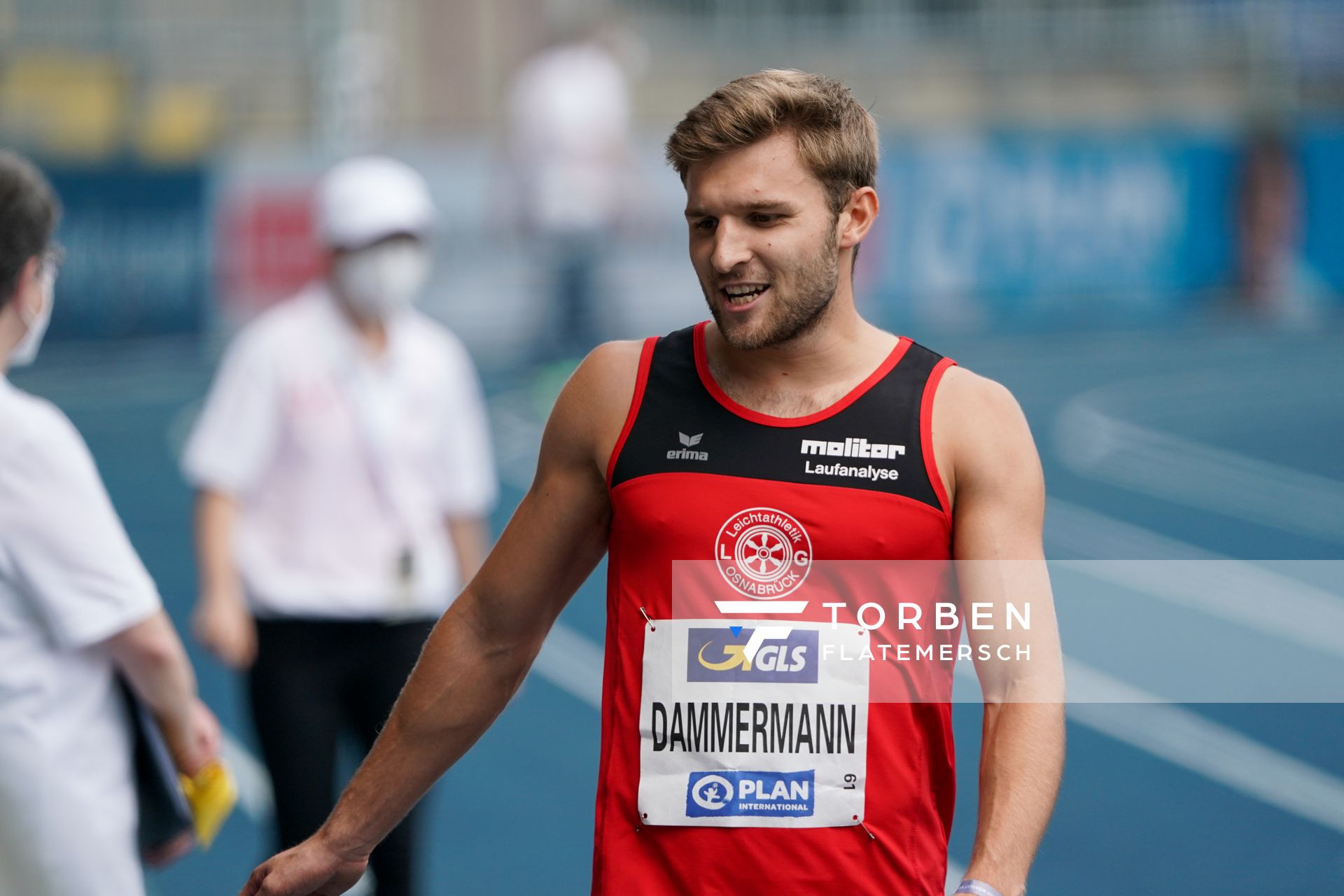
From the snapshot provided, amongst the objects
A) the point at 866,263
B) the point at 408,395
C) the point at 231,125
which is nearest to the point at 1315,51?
the point at 866,263

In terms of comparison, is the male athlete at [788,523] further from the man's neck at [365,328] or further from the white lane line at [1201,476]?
the white lane line at [1201,476]

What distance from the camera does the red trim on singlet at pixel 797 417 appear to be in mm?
2863

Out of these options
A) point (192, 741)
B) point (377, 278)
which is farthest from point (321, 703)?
point (192, 741)

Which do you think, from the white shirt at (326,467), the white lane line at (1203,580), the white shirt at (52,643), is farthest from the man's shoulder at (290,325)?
the white lane line at (1203,580)

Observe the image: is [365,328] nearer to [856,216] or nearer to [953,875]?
[953,875]

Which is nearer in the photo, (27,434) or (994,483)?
(994,483)

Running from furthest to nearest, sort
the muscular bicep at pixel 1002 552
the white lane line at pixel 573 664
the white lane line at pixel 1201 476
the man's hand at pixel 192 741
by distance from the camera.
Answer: the white lane line at pixel 1201 476
the white lane line at pixel 573 664
the man's hand at pixel 192 741
the muscular bicep at pixel 1002 552

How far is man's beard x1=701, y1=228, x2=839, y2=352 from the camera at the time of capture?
2814 millimetres

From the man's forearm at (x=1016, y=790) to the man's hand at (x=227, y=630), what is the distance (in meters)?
3.06

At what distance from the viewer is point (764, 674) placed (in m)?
2.85

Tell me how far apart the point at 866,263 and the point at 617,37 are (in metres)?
4.55

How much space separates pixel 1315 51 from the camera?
25.6 metres

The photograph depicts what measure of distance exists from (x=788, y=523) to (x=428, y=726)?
792mm

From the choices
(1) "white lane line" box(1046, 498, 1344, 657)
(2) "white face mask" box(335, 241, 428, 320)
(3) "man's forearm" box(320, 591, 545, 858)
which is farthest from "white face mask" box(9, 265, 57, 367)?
(1) "white lane line" box(1046, 498, 1344, 657)
